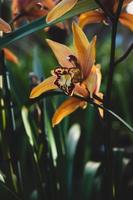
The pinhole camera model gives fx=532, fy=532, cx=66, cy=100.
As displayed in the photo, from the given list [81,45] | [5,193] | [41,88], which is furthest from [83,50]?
[5,193]

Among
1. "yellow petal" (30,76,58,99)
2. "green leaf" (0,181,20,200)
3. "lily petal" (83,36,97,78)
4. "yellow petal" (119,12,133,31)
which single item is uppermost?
"yellow petal" (119,12,133,31)

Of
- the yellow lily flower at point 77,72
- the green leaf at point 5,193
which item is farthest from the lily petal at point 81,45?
the green leaf at point 5,193

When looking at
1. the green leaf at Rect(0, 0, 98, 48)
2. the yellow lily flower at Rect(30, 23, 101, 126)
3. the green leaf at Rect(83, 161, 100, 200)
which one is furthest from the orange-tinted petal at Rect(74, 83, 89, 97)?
the green leaf at Rect(83, 161, 100, 200)

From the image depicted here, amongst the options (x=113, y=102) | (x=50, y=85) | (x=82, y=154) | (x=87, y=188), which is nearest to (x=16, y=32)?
(x=50, y=85)

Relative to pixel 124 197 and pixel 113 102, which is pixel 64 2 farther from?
pixel 113 102

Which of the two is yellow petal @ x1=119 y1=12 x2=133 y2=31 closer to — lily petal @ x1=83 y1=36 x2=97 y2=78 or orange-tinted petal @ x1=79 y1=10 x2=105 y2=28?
orange-tinted petal @ x1=79 y1=10 x2=105 y2=28

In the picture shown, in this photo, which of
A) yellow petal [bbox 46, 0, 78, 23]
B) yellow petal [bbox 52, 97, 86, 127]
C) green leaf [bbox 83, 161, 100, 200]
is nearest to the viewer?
yellow petal [bbox 46, 0, 78, 23]
